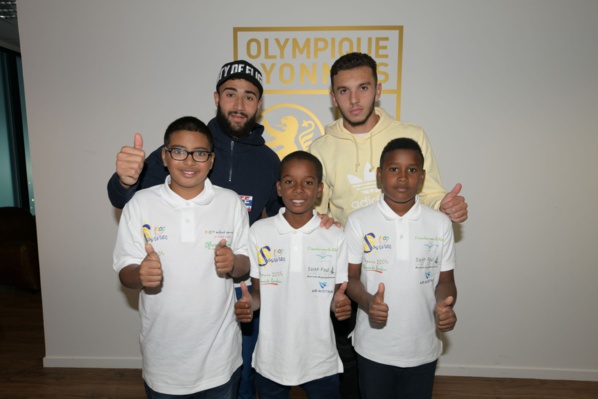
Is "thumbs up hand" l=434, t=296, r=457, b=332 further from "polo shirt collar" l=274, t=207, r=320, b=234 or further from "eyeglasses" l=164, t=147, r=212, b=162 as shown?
"eyeglasses" l=164, t=147, r=212, b=162

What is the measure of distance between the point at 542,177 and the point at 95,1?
3.45 m

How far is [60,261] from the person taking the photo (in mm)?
2896

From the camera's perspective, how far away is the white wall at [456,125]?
260 centimetres

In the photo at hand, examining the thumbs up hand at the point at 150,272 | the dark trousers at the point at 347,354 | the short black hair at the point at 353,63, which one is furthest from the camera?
the dark trousers at the point at 347,354

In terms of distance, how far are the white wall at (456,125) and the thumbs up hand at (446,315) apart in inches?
56.6

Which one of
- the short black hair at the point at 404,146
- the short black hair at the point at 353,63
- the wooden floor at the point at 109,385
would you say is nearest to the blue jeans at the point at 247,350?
the wooden floor at the point at 109,385

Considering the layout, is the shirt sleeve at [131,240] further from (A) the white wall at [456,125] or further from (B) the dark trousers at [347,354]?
(A) the white wall at [456,125]

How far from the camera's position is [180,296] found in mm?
1498

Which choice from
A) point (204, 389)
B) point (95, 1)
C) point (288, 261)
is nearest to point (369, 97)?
point (288, 261)

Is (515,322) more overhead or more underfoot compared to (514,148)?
more underfoot

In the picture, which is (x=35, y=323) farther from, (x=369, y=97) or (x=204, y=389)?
(x=369, y=97)

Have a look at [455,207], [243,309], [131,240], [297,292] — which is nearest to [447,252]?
[455,207]

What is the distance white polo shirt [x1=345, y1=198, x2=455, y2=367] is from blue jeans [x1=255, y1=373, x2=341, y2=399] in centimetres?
19

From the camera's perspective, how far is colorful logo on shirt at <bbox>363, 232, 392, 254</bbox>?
162cm
